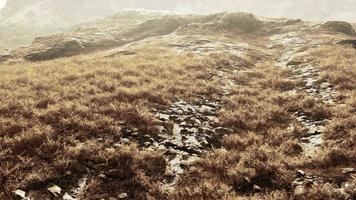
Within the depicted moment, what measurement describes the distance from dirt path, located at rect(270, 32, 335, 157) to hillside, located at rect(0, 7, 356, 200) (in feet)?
0.24

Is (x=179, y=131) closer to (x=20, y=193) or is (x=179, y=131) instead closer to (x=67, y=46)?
(x=20, y=193)

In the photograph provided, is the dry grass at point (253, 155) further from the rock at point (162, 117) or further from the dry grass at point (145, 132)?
the rock at point (162, 117)

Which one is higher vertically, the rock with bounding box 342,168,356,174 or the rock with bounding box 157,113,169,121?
the rock with bounding box 342,168,356,174

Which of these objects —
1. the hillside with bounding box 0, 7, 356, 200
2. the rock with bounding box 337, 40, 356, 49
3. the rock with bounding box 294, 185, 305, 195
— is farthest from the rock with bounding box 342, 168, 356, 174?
the rock with bounding box 337, 40, 356, 49

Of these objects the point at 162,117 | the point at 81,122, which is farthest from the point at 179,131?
the point at 81,122

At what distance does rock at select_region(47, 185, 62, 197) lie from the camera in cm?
810

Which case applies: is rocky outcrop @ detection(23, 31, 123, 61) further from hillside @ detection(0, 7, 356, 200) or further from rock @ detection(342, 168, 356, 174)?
rock @ detection(342, 168, 356, 174)

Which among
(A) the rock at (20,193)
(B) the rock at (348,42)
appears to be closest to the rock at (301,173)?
(A) the rock at (20,193)

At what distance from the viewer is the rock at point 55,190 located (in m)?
8.10

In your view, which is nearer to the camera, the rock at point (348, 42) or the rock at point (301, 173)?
the rock at point (301, 173)

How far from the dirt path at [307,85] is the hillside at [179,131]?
73 mm

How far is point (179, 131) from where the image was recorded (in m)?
11.9

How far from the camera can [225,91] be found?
17.2 m

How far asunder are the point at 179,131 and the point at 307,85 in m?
8.23
